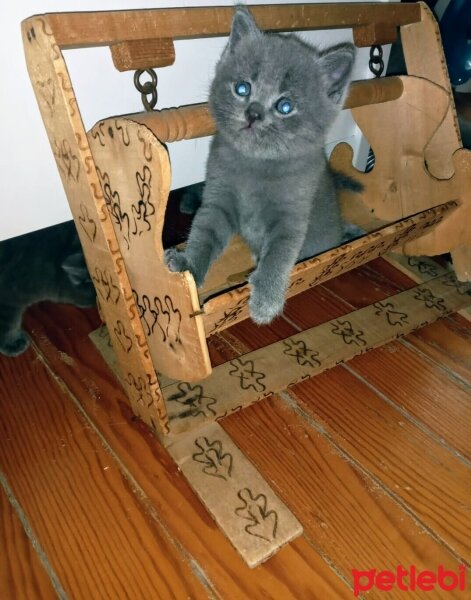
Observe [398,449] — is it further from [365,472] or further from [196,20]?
[196,20]

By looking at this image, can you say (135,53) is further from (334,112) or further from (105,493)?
(105,493)

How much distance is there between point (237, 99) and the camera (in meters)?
0.73

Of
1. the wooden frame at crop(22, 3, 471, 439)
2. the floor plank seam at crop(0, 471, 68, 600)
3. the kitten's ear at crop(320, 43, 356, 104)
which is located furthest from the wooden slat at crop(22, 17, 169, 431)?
the kitten's ear at crop(320, 43, 356, 104)

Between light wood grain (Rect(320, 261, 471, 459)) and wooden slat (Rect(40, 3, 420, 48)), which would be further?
light wood grain (Rect(320, 261, 471, 459))

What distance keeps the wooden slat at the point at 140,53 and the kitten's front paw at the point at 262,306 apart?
0.35 metres

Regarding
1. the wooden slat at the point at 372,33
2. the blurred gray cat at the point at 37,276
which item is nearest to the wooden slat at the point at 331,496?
the blurred gray cat at the point at 37,276

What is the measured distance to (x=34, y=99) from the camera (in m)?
0.85

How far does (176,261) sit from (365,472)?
0.44 m

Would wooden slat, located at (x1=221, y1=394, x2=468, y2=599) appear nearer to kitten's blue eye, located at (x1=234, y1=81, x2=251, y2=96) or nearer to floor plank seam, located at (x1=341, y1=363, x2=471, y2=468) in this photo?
floor plank seam, located at (x1=341, y1=363, x2=471, y2=468)

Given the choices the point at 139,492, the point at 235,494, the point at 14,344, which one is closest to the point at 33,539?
the point at 139,492

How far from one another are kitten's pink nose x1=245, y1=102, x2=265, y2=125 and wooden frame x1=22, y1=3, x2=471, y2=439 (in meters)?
0.07

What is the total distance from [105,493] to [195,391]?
218 mm

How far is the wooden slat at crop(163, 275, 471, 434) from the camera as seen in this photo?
836mm

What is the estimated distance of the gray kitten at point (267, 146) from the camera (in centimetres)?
71
